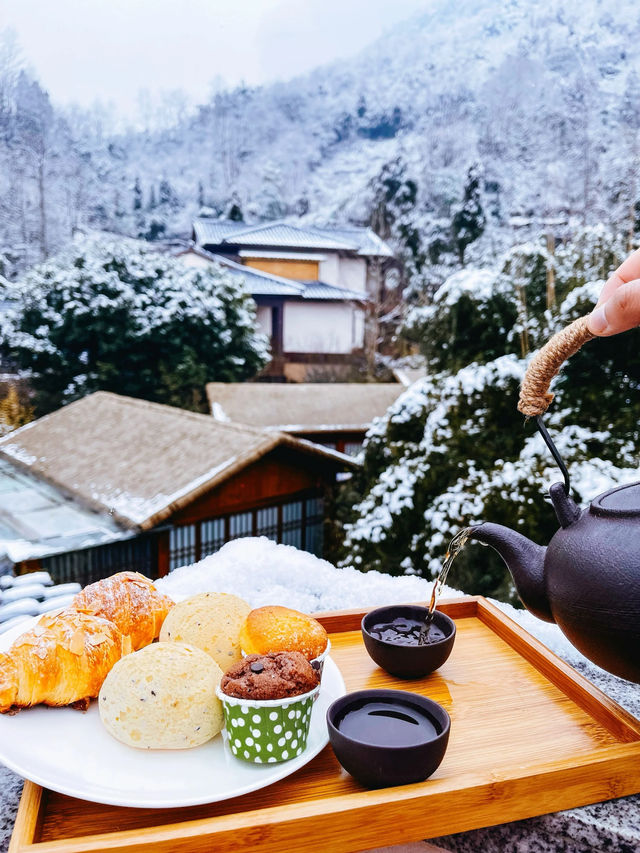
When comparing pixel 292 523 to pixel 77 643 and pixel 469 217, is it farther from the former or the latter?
pixel 77 643

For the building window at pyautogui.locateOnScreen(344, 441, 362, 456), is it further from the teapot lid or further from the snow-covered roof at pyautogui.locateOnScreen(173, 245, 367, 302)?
the teapot lid

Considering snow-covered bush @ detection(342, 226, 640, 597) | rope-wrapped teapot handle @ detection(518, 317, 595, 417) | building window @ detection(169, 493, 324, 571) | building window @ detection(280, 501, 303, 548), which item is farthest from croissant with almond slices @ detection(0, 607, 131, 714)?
building window @ detection(280, 501, 303, 548)

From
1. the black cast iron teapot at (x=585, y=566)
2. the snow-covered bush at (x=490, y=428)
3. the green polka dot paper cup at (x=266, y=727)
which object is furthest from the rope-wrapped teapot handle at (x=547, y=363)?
the snow-covered bush at (x=490, y=428)

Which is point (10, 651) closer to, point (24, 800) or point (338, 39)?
point (24, 800)

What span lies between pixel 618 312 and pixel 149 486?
11.5 feet

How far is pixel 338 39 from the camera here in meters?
4.34

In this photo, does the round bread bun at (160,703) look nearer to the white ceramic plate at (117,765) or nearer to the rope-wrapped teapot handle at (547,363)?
the white ceramic plate at (117,765)

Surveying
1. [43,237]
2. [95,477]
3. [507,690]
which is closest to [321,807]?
[507,690]

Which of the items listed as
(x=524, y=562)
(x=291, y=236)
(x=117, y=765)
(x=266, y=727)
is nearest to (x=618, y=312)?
(x=524, y=562)

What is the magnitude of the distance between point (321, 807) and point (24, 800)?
0.27 m

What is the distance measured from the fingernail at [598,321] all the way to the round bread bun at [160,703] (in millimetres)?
578

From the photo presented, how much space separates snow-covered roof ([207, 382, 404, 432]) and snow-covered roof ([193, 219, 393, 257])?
100 centimetres

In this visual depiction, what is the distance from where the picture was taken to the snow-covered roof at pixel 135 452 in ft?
12.5

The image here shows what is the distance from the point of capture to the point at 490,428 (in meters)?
3.48
